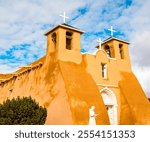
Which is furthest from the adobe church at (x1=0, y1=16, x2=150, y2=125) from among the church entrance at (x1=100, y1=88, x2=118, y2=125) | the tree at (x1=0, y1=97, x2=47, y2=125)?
the tree at (x1=0, y1=97, x2=47, y2=125)

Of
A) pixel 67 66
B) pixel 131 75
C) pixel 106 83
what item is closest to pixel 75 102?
pixel 67 66

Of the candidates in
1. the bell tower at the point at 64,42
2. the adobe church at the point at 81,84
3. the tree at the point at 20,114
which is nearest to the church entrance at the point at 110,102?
the adobe church at the point at 81,84

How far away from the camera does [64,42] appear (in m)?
25.0

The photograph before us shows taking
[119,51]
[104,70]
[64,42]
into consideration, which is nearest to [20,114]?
[64,42]

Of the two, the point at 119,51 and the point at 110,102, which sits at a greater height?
the point at 119,51

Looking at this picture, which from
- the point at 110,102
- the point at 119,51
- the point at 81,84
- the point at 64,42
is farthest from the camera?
the point at 119,51

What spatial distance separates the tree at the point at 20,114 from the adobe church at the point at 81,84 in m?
3.05

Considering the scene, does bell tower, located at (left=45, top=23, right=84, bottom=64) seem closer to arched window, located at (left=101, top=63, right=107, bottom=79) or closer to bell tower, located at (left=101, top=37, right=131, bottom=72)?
arched window, located at (left=101, top=63, right=107, bottom=79)

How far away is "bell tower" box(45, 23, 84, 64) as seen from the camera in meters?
24.6

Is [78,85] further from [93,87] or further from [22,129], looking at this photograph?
[22,129]

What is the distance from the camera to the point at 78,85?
2347 centimetres

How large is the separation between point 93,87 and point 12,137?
16249 mm

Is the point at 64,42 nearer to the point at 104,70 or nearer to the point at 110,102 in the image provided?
the point at 104,70

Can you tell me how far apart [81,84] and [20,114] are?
654cm
